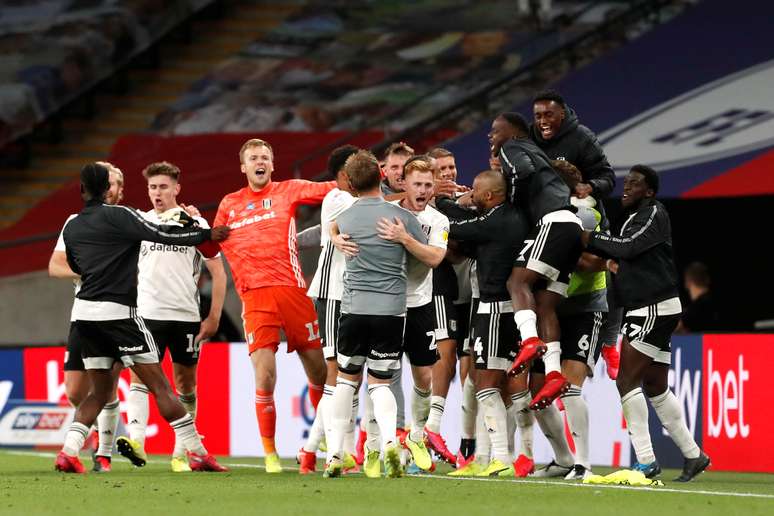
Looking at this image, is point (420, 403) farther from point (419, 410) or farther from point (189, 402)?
point (189, 402)

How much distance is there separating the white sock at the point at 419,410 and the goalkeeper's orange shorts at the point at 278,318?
0.81 m

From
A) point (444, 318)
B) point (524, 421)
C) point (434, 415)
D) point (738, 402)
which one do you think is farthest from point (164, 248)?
point (738, 402)

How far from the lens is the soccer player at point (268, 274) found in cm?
1057

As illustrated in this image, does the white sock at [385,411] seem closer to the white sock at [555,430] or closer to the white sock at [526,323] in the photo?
the white sock at [526,323]

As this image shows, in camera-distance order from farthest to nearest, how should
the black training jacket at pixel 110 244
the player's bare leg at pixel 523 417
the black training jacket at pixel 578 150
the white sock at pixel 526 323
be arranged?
the black training jacket at pixel 578 150 < the black training jacket at pixel 110 244 < the player's bare leg at pixel 523 417 < the white sock at pixel 526 323

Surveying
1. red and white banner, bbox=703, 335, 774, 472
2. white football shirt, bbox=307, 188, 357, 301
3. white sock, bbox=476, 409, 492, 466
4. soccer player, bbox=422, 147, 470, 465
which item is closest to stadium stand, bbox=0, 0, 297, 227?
soccer player, bbox=422, 147, 470, 465

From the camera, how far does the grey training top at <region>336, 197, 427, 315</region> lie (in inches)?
368

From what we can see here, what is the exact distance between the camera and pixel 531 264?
9.68 metres

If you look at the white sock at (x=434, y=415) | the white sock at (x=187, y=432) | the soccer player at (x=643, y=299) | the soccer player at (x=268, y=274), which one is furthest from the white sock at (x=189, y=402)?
the soccer player at (x=643, y=299)

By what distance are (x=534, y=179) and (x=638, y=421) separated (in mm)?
1731

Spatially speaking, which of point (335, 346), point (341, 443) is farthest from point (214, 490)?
point (335, 346)

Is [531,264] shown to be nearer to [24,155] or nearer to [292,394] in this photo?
[292,394]

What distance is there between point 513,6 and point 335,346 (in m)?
14.5

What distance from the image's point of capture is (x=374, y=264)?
9.38m
